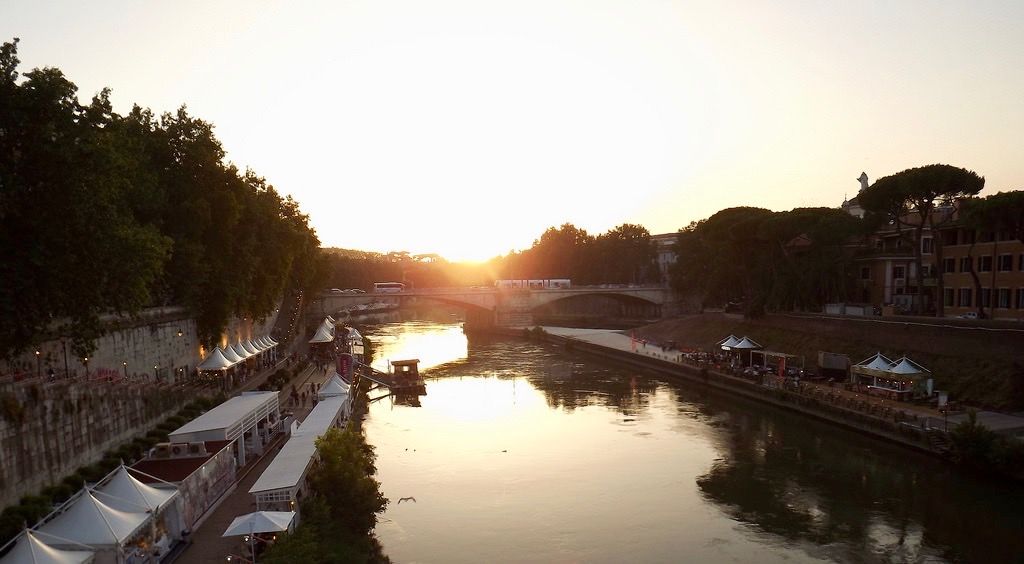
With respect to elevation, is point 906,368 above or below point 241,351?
above

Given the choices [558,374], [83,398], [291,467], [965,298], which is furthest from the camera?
[558,374]

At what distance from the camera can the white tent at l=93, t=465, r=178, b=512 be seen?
16188 millimetres

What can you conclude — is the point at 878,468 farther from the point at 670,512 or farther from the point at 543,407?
the point at 543,407

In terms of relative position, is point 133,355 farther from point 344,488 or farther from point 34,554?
point 34,554

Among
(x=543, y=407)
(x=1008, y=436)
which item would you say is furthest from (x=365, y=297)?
(x=1008, y=436)

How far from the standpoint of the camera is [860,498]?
84.8 ft

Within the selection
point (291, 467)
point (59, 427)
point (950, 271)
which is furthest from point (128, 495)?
point (950, 271)

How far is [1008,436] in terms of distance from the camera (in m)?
27.2

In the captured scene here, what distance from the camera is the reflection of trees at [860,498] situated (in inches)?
864

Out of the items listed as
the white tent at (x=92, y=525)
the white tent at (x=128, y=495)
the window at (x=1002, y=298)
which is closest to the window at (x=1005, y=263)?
the window at (x=1002, y=298)

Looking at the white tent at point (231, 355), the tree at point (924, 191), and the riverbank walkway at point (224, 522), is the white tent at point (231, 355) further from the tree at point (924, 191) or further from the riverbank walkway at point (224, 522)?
the tree at point (924, 191)

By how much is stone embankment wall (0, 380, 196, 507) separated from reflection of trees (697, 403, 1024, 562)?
71.6ft

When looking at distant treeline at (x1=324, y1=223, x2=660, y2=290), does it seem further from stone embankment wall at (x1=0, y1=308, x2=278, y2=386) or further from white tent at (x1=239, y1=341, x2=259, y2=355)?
stone embankment wall at (x1=0, y1=308, x2=278, y2=386)

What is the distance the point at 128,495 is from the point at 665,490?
18.9m
